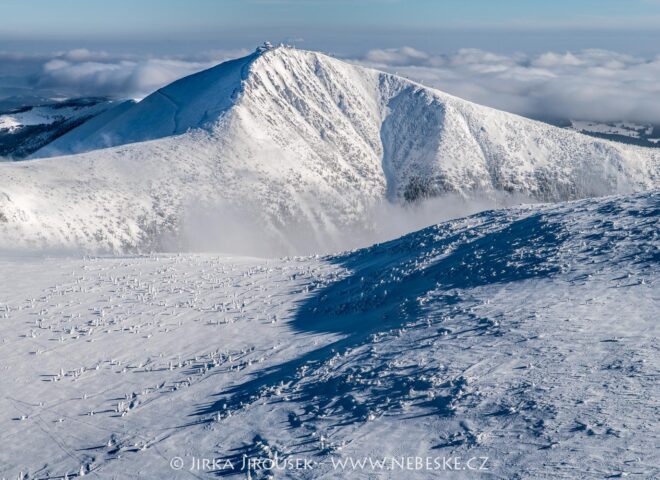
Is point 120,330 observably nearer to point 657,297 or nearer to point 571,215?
point 657,297

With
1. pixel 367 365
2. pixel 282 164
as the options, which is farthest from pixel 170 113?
pixel 367 365

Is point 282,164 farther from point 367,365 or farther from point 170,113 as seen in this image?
point 367,365

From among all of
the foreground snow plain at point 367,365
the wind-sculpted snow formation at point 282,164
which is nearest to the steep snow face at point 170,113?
the wind-sculpted snow formation at point 282,164

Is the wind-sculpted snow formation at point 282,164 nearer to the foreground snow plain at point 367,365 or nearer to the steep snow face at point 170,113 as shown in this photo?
the steep snow face at point 170,113

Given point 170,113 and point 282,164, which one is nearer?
point 282,164

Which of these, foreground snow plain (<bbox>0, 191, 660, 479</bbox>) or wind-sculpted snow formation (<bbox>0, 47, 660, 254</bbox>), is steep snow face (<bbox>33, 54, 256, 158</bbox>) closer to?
wind-sculpted snow formation (<bbox>0, 47, 660, 254</bbox>)

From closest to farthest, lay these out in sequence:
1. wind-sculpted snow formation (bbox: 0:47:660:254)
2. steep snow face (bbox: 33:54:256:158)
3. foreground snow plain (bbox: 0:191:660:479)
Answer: foreground snow plain (bbox: 0:191:660:479) < wind-sculpted snow formation (bbox: 0:47:660:254) < steep snow face (bbox: 33:54:256:158)

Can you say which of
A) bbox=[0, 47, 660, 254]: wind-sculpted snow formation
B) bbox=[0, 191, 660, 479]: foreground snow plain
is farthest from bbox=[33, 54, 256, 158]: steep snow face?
bbox=[0, 191, 660, 479]: foreground snow plain
